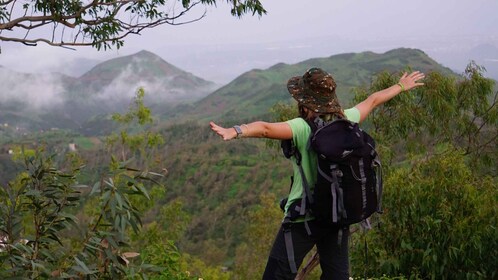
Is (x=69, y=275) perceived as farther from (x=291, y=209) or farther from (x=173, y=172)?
(x=173, y=172)

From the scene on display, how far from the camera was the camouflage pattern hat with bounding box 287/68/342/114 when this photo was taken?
234 cm

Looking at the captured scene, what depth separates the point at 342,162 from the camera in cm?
219

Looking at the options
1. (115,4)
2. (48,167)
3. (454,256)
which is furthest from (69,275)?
(454,256)

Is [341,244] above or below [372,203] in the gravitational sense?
below

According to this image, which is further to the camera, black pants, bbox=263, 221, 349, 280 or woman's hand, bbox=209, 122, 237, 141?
black pants, bbox=263, 221, 349, 280

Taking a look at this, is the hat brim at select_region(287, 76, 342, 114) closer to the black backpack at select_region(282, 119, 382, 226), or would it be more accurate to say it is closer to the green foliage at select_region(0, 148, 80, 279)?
the black backpack at select_region(282, 119, 382, 226)

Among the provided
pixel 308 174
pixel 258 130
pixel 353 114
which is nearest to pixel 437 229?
pixel 353 114

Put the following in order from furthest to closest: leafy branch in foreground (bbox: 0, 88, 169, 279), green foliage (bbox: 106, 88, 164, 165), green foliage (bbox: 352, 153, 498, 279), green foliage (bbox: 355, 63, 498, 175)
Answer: green foliage (bbox: 106, 88, 164, 165) < green foliage (bbox: 355, 63, 498, 175) < green foliage (bbox: 352, 153, 498, 279) < leafy branch in foreground (bbox: 0, 88, 169, 279)

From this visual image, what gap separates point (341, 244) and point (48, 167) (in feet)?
4.35

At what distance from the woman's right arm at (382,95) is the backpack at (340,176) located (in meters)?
0.42

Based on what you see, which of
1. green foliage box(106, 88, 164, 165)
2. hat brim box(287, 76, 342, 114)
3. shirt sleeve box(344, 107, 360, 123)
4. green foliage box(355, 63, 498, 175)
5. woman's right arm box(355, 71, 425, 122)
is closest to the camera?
hat brim box(287, 76, 342, 114)

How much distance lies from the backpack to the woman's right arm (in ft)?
1.39

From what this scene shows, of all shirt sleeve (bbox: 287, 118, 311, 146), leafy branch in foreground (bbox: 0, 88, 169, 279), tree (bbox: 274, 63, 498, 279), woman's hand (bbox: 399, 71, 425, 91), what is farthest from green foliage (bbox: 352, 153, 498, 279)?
leafy branch in foreground (bbox: 0, 88, 169, 279)

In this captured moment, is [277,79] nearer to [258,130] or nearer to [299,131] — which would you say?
[299,131]
